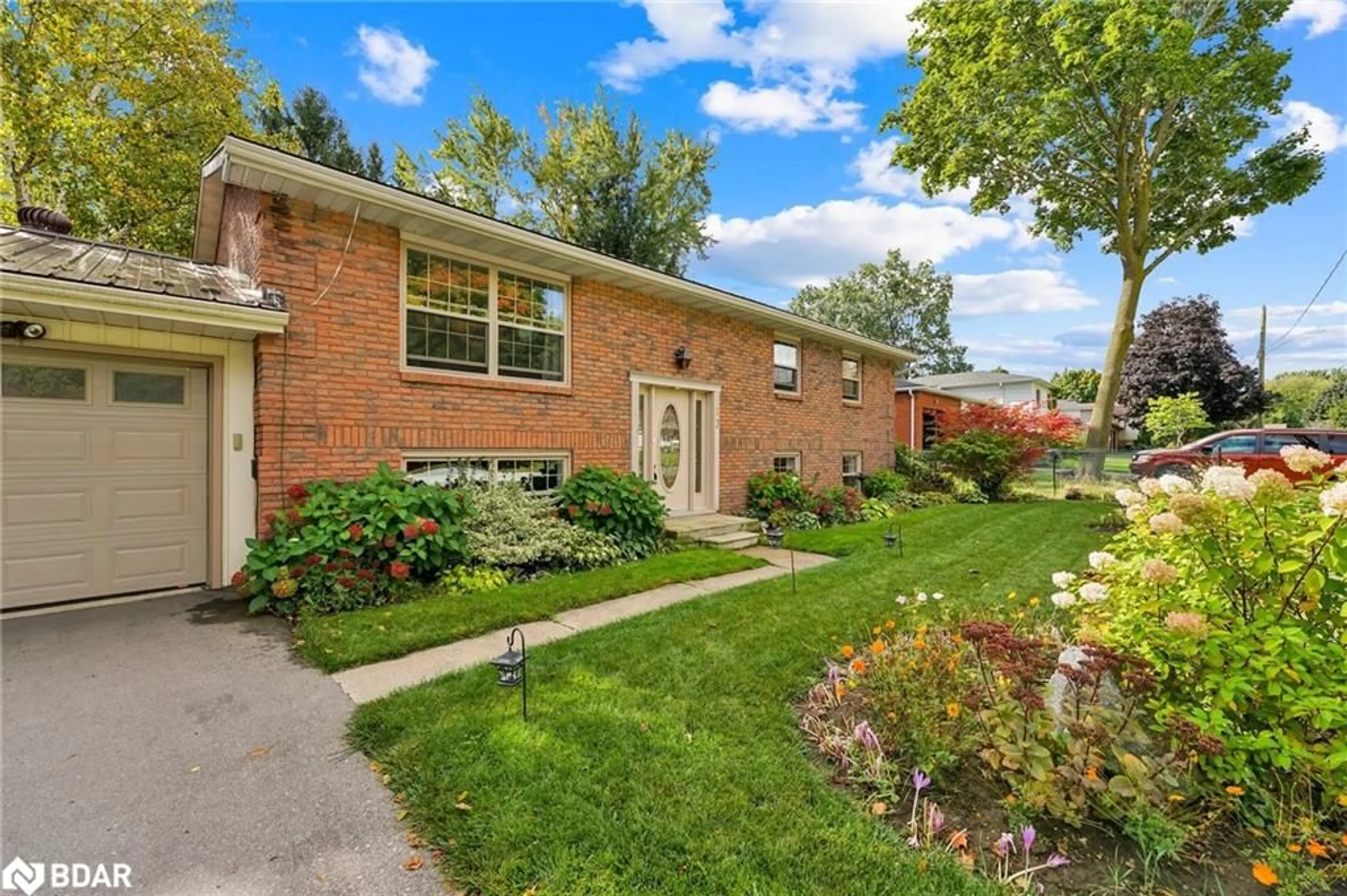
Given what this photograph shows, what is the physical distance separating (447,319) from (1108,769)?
6.95 metres

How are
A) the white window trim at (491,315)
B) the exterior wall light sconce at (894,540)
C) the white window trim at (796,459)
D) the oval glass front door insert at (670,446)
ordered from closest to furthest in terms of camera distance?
the white window trim at (491,315) < the exterior wall light sconce at (894,540) < the oval glass front door insert at (670,446) < the white window trim at (796,459)

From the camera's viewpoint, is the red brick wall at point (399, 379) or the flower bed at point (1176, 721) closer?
the flower bed at point (1176, 721)

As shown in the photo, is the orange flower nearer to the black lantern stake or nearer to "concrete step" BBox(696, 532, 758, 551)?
the black lantern stake

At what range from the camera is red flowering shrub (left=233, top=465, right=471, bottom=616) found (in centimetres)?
489

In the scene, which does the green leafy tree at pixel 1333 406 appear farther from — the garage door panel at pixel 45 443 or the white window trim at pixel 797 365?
the garage door panel at pixel 45 443

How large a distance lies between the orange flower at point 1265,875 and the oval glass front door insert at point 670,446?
762cm

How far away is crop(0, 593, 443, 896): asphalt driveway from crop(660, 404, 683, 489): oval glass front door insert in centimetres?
591

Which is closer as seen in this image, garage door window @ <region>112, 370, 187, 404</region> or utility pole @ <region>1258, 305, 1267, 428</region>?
garage door window @ <region>112, 370, 187, 404</region>

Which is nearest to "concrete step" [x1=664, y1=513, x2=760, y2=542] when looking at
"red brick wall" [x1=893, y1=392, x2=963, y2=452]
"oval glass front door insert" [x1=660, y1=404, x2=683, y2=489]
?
"oval glass front door insert" [x1=660, y1=404, x2=683, y2=489]

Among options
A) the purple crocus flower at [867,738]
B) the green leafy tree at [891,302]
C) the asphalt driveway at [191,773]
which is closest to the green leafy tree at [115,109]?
the asphalt driveway at [191,773]

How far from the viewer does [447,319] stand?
6773 millimetres

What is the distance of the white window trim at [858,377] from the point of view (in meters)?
13.6

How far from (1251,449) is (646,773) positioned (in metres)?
17.5
